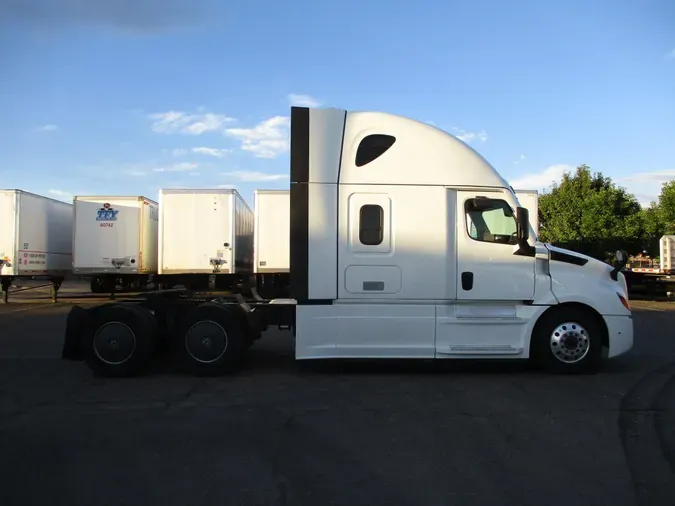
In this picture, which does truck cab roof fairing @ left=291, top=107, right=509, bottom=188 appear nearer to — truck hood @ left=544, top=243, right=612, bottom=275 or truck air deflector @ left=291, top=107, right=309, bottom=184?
truck air deflector @ left=291, top=107, right=309, bottom=184

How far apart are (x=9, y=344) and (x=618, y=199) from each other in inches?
1121

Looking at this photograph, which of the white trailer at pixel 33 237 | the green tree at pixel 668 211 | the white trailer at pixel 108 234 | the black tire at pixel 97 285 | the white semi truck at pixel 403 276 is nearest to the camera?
the white semi truck at pixel 403 276

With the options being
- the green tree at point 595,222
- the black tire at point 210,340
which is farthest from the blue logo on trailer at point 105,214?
the green tree at point 595,222

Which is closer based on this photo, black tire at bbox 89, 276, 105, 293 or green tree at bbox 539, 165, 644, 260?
black tire at bbox 89, 276, 105, 293

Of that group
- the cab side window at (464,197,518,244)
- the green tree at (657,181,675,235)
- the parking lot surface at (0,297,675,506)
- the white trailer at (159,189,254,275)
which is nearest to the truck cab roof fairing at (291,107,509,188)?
the cab side window at (464,197,518,244)

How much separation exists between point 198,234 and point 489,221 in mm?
12832

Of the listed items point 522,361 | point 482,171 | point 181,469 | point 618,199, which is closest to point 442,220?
point 482,171

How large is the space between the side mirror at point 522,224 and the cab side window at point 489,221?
120 mm

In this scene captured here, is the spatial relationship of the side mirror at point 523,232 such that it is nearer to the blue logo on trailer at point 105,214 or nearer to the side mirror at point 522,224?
the side mirror at point 522,224

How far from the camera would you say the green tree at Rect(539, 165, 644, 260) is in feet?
94.1

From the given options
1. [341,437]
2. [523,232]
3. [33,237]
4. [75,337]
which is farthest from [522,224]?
[33,237]

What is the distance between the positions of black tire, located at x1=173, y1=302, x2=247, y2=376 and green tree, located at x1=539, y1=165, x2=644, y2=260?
2410cm

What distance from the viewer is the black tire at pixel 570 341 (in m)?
7.96

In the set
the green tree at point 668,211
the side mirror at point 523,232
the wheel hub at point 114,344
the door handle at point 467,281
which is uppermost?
the green tree at point 668,211
